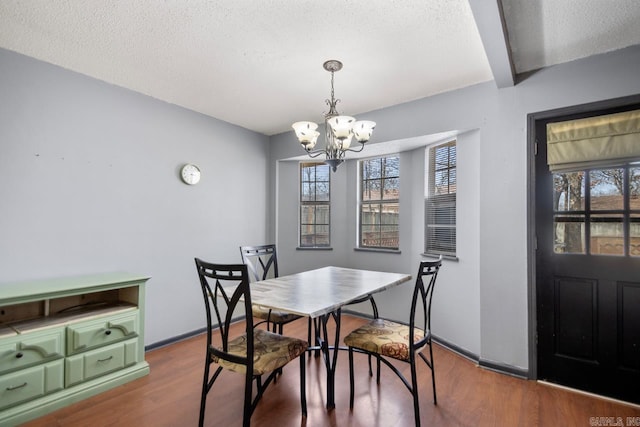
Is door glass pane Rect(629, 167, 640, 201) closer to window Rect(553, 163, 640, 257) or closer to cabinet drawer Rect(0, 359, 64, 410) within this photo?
window Rect(553, 163, 640, 257)

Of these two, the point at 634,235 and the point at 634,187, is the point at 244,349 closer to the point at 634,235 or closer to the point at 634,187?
the point at 634,235

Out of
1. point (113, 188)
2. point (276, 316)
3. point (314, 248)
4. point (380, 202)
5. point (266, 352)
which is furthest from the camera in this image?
point (314, 248)

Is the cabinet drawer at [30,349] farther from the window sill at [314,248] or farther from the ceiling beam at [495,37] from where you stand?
the ceiling beam at [495,37]

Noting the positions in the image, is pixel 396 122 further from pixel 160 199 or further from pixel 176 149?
pixel 160 199

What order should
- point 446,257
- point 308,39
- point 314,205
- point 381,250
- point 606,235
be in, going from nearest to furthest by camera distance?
point 308,39 → point 606,235 → point 446,257 → point 381,250 → point 314,205

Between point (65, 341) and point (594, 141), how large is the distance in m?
4.08

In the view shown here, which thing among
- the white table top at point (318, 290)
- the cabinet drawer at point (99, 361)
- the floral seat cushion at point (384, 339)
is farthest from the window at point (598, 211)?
the cabinet drawer at point (99, 361)

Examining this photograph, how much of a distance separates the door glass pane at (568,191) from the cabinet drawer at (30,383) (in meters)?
3.84

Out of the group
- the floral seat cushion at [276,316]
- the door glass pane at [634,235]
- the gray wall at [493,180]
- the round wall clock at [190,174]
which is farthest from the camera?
the round wall clock at [190,174]

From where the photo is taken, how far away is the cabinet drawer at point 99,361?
7.24ft

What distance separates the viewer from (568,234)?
7.90 ft

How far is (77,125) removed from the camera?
2.64 meters

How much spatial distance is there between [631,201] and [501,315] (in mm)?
1221

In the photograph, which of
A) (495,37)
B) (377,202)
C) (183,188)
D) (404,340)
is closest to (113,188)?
(183,188)
